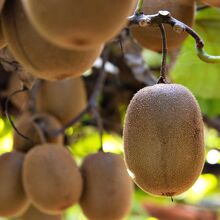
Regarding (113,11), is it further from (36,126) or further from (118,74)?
(118,74)

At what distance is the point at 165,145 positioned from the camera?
2.38 feet

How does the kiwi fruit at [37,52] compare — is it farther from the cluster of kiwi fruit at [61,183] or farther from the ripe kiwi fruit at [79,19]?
the cluster of kiwi fruit at [61,183]

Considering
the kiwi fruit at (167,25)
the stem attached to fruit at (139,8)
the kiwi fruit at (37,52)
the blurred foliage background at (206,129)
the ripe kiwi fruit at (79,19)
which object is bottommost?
the blurred foliage background at (206,129)

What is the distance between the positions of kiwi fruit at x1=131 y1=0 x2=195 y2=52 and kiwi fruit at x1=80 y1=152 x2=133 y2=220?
274 mm

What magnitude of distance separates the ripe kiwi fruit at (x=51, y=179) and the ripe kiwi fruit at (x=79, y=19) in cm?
53

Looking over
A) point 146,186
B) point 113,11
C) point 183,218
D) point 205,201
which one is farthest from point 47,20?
point 205,201

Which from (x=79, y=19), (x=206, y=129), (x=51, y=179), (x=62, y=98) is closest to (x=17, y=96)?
(x=62, y=98)

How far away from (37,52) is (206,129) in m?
1.11

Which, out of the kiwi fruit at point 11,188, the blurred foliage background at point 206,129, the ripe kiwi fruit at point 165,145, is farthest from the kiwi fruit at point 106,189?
the ripe kiwi fruit at point 165,145

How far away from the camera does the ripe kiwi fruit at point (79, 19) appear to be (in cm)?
50

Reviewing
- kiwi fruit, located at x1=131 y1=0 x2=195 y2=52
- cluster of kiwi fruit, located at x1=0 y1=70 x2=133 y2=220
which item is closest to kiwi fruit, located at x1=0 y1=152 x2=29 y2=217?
cluster of kiwi fruit, located at x1=0 y1=70 x2=133 y2=220

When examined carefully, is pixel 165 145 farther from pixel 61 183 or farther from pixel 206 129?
pixel 206 129

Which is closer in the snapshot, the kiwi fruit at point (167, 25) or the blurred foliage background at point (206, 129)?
the kiwi fruit at point (167, 25)

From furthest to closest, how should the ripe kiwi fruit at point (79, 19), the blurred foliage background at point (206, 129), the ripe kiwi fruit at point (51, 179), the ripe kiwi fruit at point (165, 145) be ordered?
1. the blurred foliage background at point (206, 129)
2. the ripe kiwi fruit at point (51, 179)
3. the ripe kiwi fruit at point (165, 145)
4. the ripe kiwi fruit at point (79, 19)
